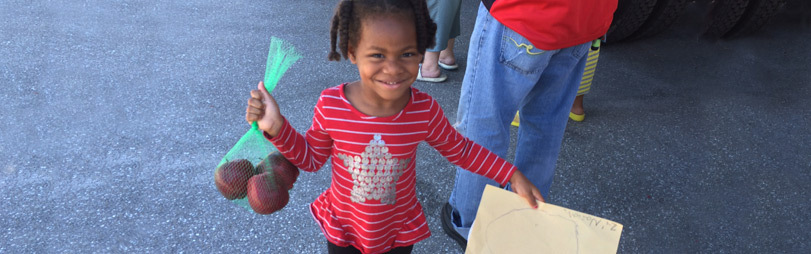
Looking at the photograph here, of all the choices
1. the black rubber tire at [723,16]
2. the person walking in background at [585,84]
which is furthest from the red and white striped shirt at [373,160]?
the black rubber tire at [723,16]

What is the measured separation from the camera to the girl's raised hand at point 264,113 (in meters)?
1.04

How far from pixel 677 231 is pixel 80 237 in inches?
94.5

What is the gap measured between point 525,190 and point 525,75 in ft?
1.49

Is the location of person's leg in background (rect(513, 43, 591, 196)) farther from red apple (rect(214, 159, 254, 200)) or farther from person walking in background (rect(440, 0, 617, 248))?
red apple (rect(214, 159, 254, 200))

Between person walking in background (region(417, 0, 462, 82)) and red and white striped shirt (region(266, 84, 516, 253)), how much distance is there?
1793 millimetres

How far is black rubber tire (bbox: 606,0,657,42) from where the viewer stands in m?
3.64

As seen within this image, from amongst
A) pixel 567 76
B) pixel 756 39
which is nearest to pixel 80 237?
pixel 567 76

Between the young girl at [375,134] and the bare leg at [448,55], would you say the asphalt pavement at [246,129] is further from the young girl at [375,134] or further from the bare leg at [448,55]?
the young girl at [375,134]

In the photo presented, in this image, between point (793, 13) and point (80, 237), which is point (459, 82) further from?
point (793, 13)

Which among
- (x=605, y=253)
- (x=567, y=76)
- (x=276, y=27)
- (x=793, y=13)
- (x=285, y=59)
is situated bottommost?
(x=793, y=13)

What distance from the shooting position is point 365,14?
1.06 metres

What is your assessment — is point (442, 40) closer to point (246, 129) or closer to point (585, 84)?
point (585, 84)

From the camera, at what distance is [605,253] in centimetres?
119

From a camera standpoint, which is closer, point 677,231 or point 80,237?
point 80,237
